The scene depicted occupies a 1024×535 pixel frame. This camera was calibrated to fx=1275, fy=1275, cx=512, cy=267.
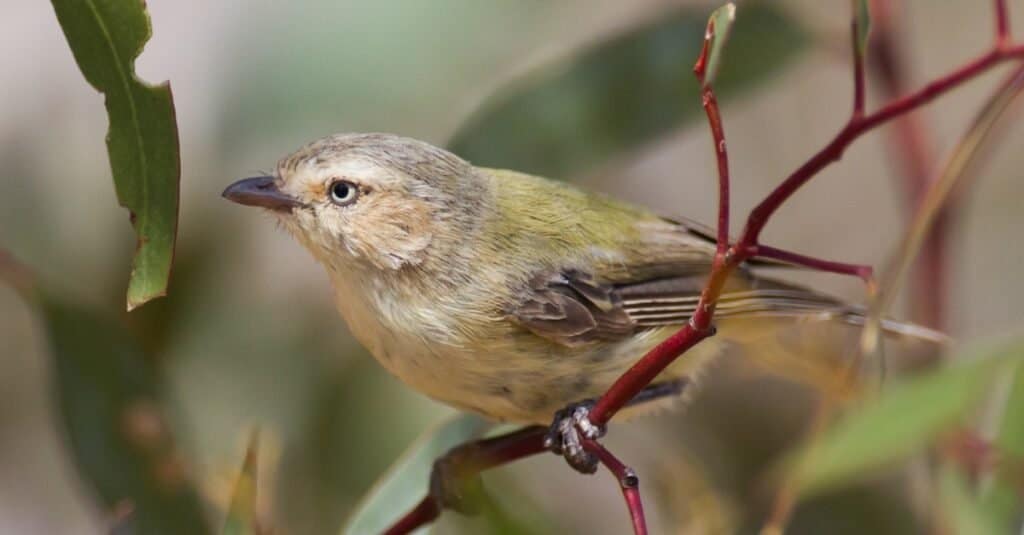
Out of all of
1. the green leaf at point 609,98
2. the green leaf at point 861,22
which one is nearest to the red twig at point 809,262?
the green leaf at point 861,22

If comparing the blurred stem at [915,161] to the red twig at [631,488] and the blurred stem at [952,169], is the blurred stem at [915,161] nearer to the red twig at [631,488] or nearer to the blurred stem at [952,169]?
the blurred stem at [952,169]

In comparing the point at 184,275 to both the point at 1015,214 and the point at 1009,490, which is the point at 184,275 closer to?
the point at 1009,490

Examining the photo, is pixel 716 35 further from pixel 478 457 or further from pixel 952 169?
pixel 478 457

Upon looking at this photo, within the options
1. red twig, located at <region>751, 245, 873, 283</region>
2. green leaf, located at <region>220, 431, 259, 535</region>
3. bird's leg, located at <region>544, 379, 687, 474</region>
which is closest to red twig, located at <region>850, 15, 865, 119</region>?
red twig, located at <region>751, 245, 873, 283</region>

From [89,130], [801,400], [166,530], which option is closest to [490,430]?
[166,530]

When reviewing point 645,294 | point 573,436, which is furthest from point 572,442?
point 645,294

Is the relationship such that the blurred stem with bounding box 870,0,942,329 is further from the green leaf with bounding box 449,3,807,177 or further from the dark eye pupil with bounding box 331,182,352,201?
the dark eye pupil with bounding box 331,182,352,201
